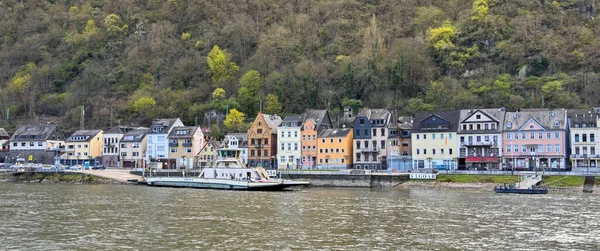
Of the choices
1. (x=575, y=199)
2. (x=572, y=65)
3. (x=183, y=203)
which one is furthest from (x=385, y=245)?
(x=572, y=65)

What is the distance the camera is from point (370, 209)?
46.1 meters

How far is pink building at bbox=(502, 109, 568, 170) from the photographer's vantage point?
Result: 80.3m

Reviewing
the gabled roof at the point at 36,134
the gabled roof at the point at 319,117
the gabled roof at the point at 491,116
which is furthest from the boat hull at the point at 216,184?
the gabled roof at the point at 36,134

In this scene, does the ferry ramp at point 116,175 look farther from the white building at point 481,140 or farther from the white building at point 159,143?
the white building at point 481,140

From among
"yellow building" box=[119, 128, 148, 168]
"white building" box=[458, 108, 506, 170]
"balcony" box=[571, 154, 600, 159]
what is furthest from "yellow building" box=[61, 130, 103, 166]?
"balcony" box=[571, 154, 600, 159]

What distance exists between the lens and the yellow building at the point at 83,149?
108 metres

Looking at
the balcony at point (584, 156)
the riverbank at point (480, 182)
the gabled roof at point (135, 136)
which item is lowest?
the riverbank at point (480, 182)

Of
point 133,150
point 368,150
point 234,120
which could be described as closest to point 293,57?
point 234,120

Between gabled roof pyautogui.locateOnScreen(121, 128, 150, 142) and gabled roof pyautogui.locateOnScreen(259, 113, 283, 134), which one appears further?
gabled roof pyautogui.locateOnScreen(121, 128, 150, 142)

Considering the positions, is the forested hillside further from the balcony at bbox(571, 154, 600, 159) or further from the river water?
the river water

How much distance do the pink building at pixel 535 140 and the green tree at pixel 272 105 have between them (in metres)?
41.1

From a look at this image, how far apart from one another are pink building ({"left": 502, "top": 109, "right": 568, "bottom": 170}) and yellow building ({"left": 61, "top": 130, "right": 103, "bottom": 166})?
201ft

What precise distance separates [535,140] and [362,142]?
21.1m

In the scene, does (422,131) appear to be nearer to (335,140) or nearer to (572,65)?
(335,140)
